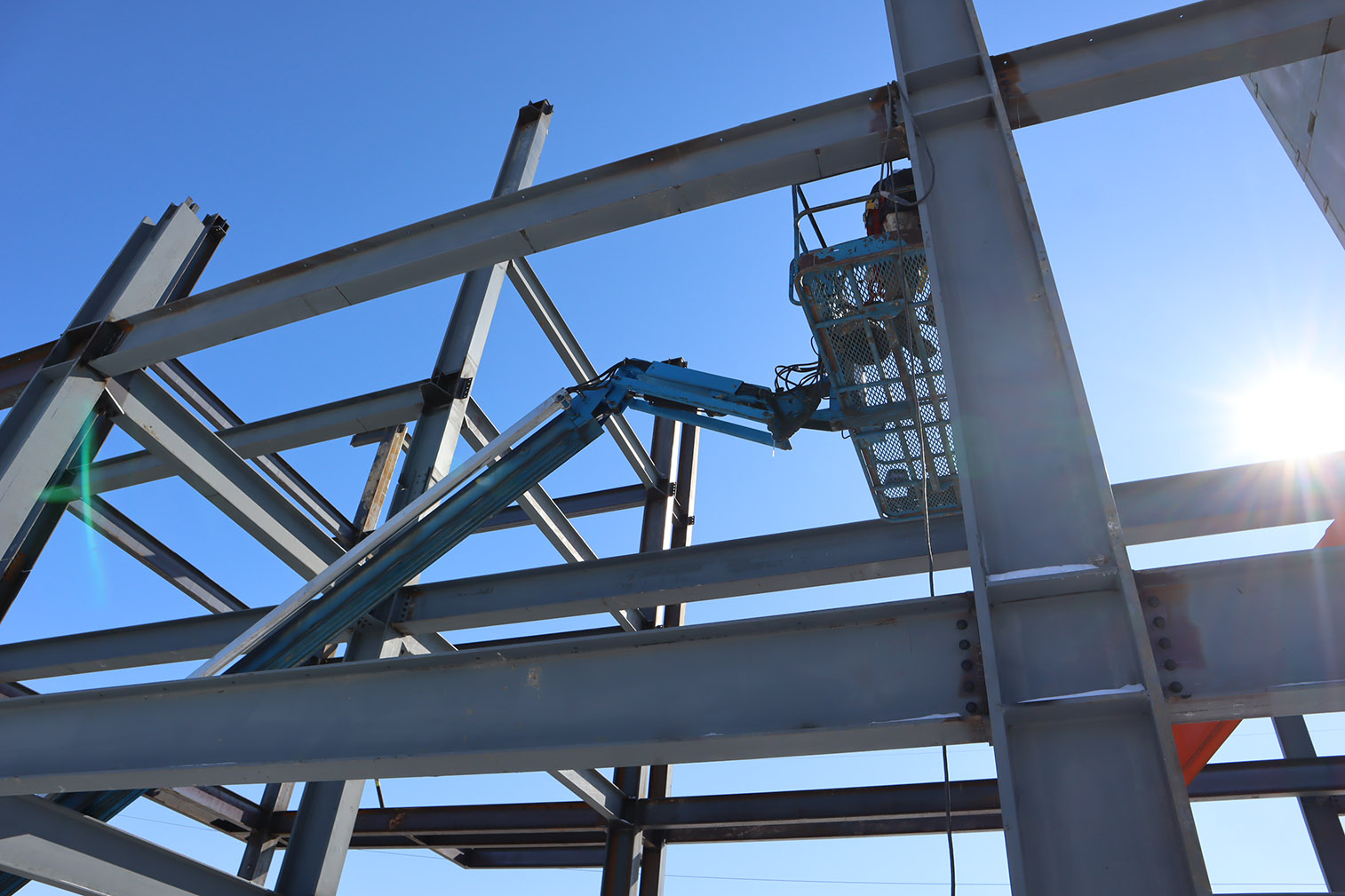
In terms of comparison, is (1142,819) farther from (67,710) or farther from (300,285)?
(300,285)

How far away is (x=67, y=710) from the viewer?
4109 mm

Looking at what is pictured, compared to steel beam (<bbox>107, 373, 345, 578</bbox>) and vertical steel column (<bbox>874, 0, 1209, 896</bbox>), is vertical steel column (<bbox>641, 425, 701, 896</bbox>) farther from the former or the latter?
vertical steel column (<bbox>874, 0, 1209, 896</bbox>)

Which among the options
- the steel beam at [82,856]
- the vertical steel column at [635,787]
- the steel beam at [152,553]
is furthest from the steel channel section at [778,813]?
the steel beam at [82,856]

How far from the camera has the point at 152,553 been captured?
9.07 metres

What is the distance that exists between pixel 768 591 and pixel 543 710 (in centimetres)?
433

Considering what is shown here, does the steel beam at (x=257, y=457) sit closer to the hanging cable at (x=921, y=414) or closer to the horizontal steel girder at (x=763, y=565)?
the horizontal steel girder at (x=763, y=565)

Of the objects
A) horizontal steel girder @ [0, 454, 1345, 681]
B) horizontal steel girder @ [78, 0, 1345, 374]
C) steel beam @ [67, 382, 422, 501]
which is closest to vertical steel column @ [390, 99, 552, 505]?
steel beam @ [67, 382, 422, 501]

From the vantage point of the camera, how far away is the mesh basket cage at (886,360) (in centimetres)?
616

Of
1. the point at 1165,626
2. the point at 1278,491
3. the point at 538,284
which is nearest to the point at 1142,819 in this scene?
the point at 1165,626

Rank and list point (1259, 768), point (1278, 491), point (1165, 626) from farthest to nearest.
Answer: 1. point (1259, 768)
2. point (1278, 491)
3. point (1165, 626)

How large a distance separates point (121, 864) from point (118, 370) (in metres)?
3.49

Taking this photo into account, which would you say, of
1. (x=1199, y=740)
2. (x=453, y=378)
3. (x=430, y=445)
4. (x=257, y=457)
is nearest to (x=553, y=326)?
(x=453, y=378)

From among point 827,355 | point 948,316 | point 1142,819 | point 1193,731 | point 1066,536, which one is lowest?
point 1142,819

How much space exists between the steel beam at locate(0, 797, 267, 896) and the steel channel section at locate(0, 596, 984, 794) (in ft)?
1.58
